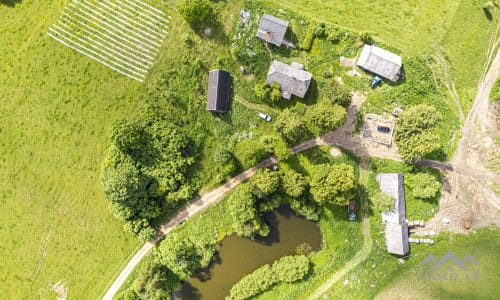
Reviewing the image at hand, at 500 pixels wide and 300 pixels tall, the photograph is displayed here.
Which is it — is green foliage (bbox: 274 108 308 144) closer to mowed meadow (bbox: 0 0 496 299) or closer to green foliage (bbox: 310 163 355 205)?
green foliage (bbox: 310 163 355 205)

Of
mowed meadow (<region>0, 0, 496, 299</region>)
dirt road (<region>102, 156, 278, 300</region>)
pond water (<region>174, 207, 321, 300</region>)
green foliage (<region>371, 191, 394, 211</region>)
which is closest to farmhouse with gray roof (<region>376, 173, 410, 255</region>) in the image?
green foliage (<region>371, 191, 394, 211</region>)

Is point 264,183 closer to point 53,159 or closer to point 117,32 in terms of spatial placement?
point 117,32

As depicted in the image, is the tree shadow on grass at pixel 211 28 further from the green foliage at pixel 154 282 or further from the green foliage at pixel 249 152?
the green foliage at pixel 154 282

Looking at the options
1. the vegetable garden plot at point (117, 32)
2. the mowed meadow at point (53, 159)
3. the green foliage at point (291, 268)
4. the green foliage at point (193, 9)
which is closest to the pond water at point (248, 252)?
the green foliage at point (291, 268)

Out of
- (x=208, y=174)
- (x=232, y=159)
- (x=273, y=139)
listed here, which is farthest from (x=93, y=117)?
(x=273, y=139)

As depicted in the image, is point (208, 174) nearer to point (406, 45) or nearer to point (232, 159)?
point (232, 159)

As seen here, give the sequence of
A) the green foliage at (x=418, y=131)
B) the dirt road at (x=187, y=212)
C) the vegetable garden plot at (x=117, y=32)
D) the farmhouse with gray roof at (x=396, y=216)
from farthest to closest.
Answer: the dirt road at (x=187, y=212), the vegetable garden plot at (x=117, y=32), the farmhouse with gray roof at (x=396, y=216), the green foliage at (x=418, y=131)

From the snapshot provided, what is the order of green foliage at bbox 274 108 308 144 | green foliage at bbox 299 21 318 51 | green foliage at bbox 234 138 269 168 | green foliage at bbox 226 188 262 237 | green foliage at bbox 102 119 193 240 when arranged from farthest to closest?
green foliage at bbox 102 119 193 240 → green foliage at bbox 226 188 262 237 → green foliage at bbox 299 21 318 51 → green foliage at bbox 234 138 269 168 → green foliage at bbox 274 108 308 144
